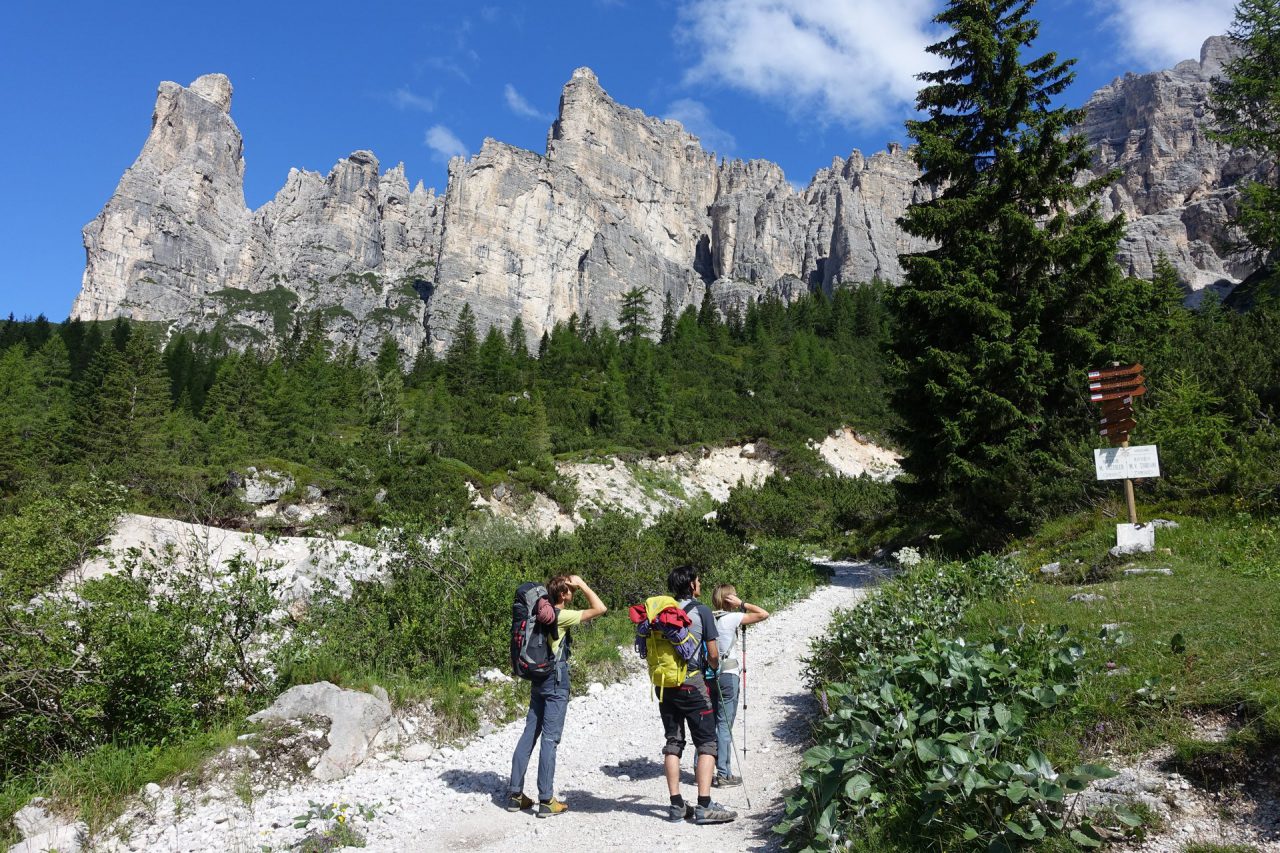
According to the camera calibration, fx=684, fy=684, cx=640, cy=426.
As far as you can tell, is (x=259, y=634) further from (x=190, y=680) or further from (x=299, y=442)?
(x=299, y=442)

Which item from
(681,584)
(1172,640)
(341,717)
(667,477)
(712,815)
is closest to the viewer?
(1172,640)

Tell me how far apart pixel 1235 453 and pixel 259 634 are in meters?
12.9

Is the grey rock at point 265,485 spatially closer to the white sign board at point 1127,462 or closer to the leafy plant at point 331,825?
the leafy plant at point 331,825

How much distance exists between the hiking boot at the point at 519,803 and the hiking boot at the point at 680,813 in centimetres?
111

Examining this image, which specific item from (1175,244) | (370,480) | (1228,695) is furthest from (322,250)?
(1228,695)

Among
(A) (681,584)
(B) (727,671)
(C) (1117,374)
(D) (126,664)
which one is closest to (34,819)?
(D) (126,664)

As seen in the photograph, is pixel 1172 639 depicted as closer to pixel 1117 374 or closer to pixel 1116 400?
pixel 1116 400

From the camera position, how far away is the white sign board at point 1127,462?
8.59 metres

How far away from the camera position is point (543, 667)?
17.1 feet

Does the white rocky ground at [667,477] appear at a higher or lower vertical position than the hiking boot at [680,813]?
higher

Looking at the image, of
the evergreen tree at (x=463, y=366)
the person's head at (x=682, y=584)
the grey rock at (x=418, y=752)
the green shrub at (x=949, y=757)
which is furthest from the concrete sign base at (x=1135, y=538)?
the evergreen tree at (x=463, y=366)

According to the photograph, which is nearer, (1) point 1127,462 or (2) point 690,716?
(2) point 690,716

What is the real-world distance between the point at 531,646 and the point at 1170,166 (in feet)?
487

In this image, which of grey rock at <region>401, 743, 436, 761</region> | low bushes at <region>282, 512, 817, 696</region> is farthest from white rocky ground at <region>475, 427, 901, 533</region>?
grey rock at <region>401, 743, 436, 761</region>
